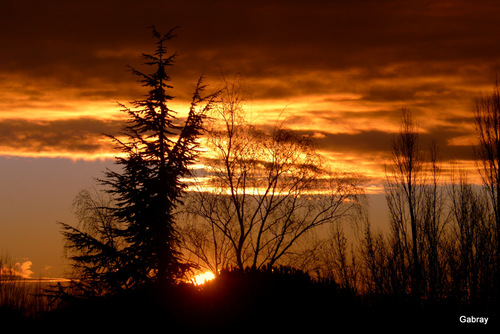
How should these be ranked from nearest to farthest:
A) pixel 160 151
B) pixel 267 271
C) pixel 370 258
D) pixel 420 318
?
1. pixel 267 271
2. pixel 420 318
3. pixel 160 151
4. pixel 370 258

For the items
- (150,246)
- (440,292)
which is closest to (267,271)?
(150,246)

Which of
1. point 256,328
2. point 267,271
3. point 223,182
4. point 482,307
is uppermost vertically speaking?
point 223,182

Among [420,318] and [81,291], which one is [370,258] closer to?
[420,318]

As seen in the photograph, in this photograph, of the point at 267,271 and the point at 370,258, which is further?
the point at 370,258

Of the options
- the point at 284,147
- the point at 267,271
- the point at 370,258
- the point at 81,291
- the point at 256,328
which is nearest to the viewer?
the point at 256,328

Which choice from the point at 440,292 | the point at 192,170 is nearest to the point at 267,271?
the point at 192,170

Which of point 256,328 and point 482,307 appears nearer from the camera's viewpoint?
point 256,328

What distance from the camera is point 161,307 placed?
16.0 meters

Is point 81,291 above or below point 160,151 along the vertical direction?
below

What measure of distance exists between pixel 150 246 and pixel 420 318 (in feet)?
42.6

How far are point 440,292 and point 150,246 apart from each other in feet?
50.2

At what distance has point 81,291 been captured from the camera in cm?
2522

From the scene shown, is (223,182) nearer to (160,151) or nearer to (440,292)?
(160,151)

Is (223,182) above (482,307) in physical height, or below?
above
